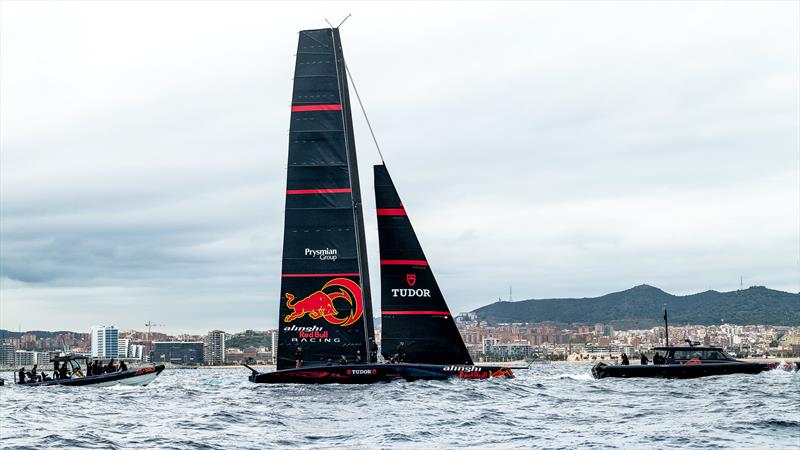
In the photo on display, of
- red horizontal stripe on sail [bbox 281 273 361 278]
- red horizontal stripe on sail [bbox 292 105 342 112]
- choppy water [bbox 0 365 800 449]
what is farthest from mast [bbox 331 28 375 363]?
choppy water [bbox 0 365 800 449]

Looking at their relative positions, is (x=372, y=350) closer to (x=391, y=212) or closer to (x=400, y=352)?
(x=400, y=352)

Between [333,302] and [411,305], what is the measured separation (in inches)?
141

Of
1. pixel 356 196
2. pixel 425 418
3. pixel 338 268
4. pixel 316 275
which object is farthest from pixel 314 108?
pixel 425 418

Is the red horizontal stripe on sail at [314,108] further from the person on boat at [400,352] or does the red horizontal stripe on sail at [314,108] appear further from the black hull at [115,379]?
the black hull at [115,379]

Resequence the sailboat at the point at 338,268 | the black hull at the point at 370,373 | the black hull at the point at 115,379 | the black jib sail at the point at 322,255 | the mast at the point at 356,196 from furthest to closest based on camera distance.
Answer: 1. the black hull at the point at 115,379
2. the mast at the point at 356,196
3. the black jib sail at the point at 322,255
4. the sailboat at the point at 338,268
5. the black hull at the point at 370,373

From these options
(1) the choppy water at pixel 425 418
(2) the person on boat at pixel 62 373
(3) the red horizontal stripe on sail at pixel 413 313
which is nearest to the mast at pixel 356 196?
(3) the red horizontal stripe on sail at pixel 413 313

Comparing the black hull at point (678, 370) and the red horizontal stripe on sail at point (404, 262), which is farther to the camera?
→ the black hull at point (678, 370)

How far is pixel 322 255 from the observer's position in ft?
164

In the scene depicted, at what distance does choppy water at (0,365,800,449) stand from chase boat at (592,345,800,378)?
6.73 m

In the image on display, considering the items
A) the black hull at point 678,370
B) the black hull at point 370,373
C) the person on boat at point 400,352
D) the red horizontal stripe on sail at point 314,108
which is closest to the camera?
the black hull at point 370,373

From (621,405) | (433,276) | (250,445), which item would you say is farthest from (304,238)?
(250,445)

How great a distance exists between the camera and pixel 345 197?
1972 inches

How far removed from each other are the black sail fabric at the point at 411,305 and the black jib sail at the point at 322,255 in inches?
53.9

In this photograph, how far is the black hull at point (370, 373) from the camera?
4681 centimetres
